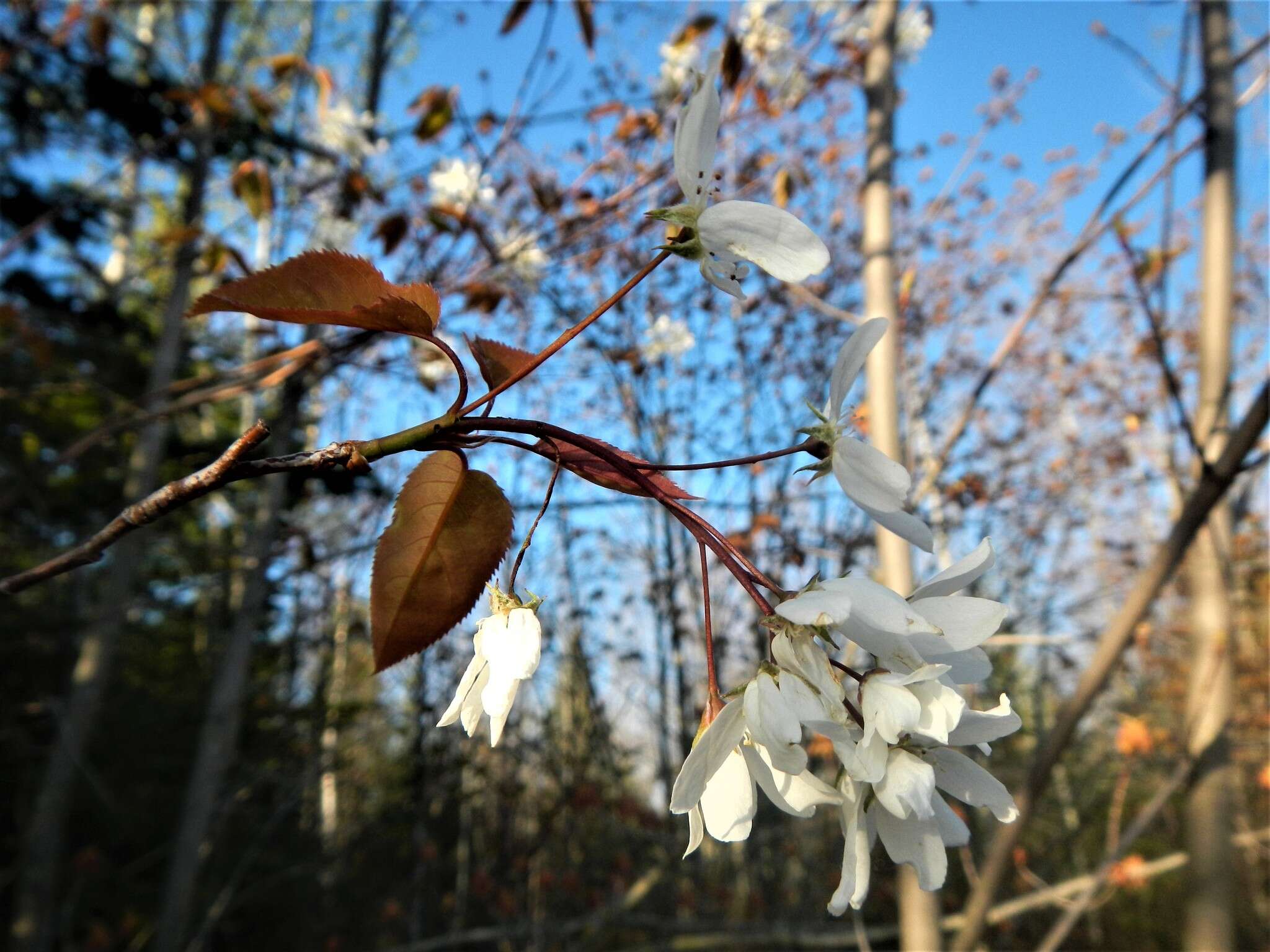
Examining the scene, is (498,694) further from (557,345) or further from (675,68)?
(675,68)

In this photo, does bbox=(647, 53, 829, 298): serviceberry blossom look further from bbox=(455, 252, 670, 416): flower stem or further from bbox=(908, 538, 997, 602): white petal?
bbox=(908, 538, 997, 602): white petal

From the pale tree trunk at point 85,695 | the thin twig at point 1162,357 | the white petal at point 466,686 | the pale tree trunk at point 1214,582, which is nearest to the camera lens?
the white petal at point 466,686

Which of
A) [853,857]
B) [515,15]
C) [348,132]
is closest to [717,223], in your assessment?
[853,857]

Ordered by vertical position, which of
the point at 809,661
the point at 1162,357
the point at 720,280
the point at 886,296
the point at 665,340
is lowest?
the point at 809,661

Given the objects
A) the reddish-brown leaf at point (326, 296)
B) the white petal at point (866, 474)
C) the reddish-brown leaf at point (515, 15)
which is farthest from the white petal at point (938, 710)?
the reddish-brown leaf at point (515, 15)

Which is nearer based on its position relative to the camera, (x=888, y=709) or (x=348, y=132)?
(x=888, y=709)

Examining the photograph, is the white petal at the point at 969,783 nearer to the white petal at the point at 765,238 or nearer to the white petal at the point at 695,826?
the white petal at the point at 695,826
